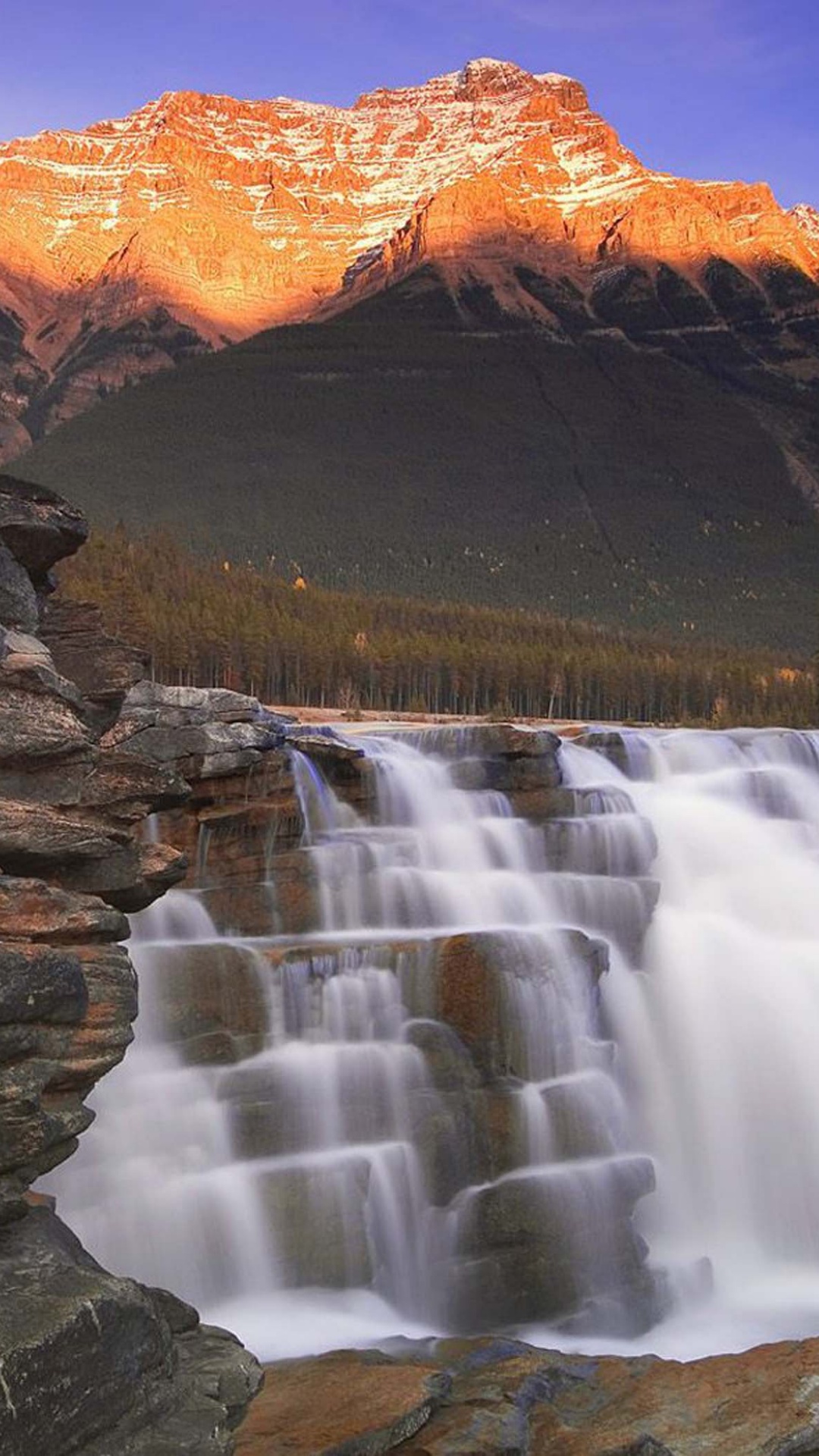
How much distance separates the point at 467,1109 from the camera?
2319cm

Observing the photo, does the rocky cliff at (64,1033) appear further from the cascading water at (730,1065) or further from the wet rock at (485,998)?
the cascading water at (730,1065)

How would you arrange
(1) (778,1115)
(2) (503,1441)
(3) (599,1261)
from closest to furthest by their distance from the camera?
(2) (503,1441) → (3) (599,1261) → (1) (778,1115)

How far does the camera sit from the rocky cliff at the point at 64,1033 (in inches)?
508

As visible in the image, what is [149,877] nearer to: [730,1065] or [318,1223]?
[318,1223]

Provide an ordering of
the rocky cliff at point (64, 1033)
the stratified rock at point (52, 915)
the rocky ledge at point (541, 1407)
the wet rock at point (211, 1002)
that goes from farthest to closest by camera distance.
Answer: the wet rock at point (211, 1002) < the stratified rock at point (52, 915) < the rocky ledge at point (541, 1407) < the rocky cliff at point (64, 1033)

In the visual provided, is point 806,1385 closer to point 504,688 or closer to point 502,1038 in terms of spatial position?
point 502,1038

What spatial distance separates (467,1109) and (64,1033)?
371 inches

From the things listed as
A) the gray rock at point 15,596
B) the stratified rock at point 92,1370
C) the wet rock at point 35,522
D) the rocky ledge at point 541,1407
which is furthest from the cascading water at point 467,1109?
the wet rock at point 35,522

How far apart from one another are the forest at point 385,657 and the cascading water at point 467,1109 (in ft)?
183

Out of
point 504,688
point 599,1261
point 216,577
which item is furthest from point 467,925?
point 216,577

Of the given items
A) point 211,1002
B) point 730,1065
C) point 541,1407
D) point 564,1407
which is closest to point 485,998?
point 211,1002

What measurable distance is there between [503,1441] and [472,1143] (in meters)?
7.66

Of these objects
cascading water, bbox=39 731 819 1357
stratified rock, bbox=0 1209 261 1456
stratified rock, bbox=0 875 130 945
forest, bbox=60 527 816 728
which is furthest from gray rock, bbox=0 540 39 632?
forest, bbox=60 527 816 728

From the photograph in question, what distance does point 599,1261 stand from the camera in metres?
22.4
